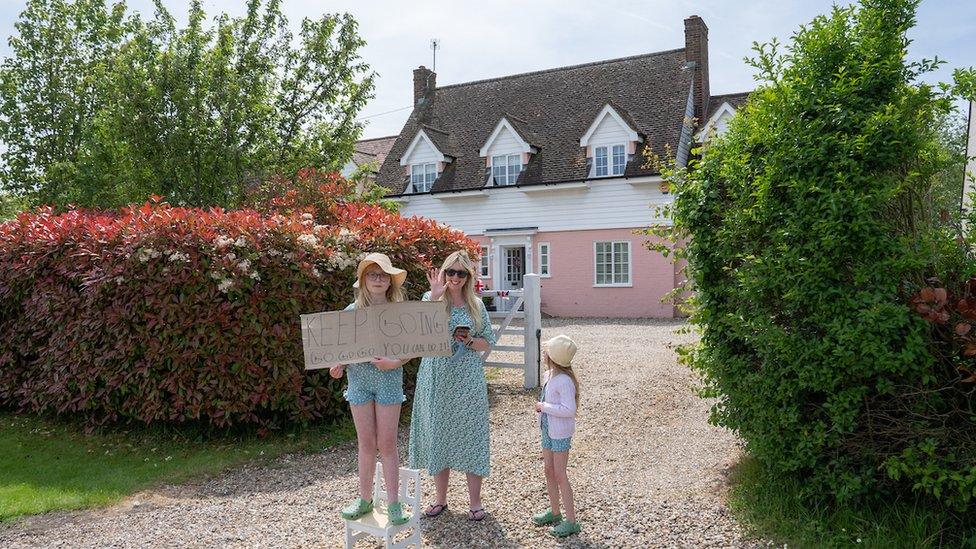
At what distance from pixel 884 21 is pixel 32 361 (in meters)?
9.40

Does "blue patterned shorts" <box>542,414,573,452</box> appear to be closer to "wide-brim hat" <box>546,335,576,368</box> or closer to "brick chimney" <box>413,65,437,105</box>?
"wide-brim hat" <box>546,335,576,368</box>

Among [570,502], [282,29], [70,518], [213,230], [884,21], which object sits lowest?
[70,518]

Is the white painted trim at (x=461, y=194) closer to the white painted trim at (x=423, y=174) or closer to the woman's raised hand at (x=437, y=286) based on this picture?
the white painted trim at (x=423, y=174)

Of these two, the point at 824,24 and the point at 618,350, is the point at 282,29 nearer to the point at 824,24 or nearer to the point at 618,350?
the point at 618,350

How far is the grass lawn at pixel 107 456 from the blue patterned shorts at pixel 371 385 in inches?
112

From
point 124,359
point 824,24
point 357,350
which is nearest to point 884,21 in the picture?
point 824,24

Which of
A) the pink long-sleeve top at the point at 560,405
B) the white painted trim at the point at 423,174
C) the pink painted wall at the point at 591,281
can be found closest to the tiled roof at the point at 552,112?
the white painted trim at the point at 423,174

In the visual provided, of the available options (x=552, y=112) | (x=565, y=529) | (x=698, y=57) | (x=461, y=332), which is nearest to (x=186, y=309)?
(x=461, y=332)

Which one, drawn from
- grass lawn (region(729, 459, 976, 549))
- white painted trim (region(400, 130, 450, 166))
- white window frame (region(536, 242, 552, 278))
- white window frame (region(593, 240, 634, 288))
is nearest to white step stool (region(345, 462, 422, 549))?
grass lawn (region(729, 459, 976, 549))

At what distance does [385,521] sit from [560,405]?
1.31 m

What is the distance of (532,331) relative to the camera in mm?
10242

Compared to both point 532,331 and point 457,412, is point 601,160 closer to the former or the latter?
point 532,331

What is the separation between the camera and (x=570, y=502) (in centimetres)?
467

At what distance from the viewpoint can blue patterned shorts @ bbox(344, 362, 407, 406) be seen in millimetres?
4555
